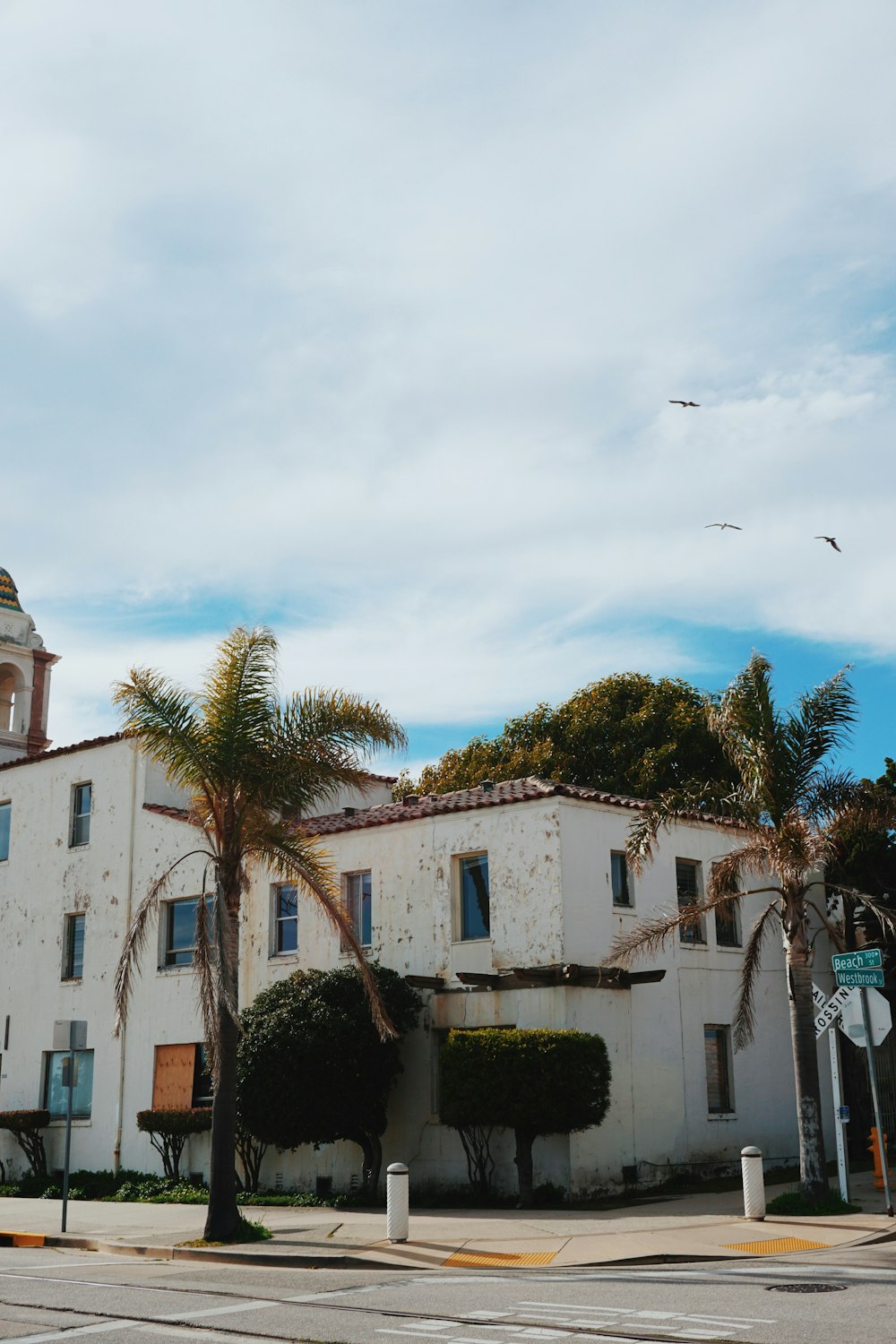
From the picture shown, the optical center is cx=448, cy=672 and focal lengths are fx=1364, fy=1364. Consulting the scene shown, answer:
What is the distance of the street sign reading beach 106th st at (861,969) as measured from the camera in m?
16.8

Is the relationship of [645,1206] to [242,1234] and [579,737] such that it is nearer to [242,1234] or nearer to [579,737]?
[242,1234]

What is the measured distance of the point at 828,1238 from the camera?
1511 cm

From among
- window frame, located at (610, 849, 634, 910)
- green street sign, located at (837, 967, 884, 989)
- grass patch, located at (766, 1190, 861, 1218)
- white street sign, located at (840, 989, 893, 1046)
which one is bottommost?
grass patch, located at (766, 1190, 861, 1218)

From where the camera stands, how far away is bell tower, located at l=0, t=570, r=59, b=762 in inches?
1383

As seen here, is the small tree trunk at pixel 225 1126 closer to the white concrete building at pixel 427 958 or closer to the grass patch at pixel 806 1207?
the white concrete building at pixel 427 958

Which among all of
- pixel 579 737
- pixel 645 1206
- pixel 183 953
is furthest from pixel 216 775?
pixel 579 737

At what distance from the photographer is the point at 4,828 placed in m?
31.8

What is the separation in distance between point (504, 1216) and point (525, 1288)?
701cm

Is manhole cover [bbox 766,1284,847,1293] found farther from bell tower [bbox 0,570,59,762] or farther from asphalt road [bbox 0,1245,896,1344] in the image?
bell tower [bbox 0,570,59,762]

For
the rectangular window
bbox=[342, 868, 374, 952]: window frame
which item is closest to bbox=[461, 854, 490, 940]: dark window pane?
bbox=[342, 868, 374, 952]: window frame

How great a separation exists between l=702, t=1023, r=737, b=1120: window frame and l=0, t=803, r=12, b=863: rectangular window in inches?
647

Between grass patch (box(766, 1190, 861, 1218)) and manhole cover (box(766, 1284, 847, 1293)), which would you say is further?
grass patch (box(766, 1190, 861, 1218))

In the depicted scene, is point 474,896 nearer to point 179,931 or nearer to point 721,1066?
point 721,1066

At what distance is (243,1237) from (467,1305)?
646 cm
